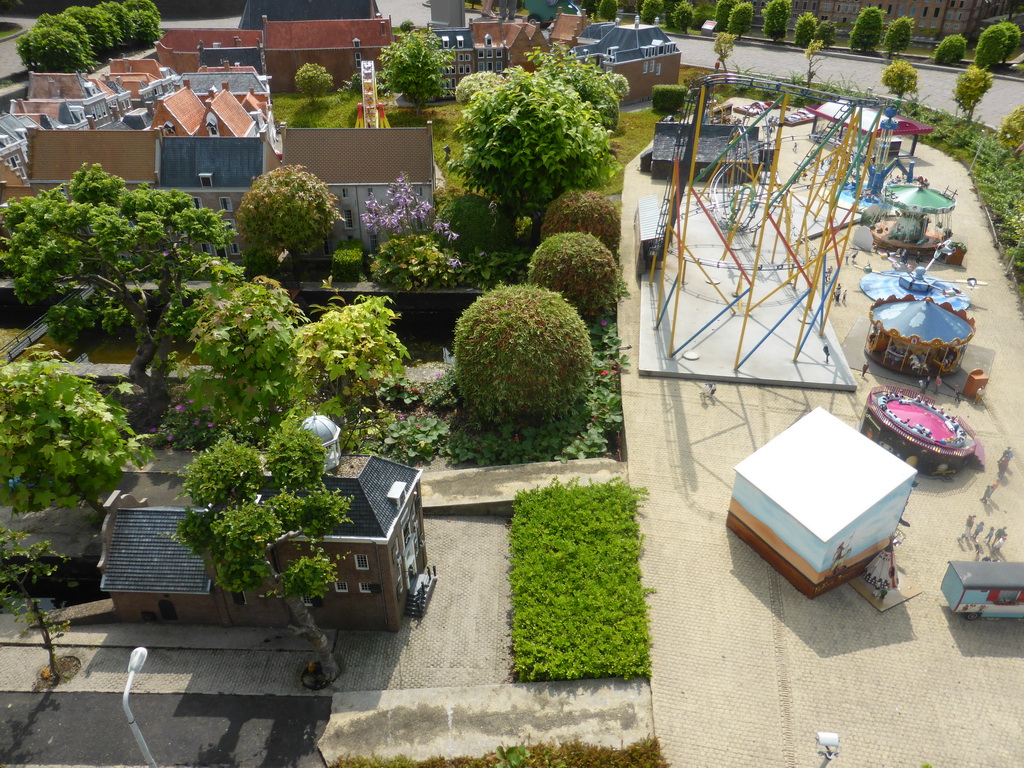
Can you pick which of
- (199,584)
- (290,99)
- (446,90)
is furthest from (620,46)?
(199,584)

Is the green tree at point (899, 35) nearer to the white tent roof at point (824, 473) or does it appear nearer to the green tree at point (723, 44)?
the green tree at point (723, 44)

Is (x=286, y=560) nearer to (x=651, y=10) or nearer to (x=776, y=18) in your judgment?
(x=776, y=18)

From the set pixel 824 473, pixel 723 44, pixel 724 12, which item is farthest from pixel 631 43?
pixel 824 473

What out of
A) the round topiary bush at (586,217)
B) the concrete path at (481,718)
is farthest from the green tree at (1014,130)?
the concrete path at (481,718)

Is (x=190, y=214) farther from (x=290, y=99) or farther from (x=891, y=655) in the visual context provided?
(x=290, y=99)

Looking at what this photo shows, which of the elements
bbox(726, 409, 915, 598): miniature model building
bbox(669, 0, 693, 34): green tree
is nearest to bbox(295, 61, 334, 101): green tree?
bbox(669, 0, 693, 34): green tree

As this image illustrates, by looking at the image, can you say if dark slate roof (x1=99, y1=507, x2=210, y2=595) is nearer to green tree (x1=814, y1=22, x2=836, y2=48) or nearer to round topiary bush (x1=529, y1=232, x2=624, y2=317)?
round topiary bush (x1=529, y1=232, x2=624, y2=317)
